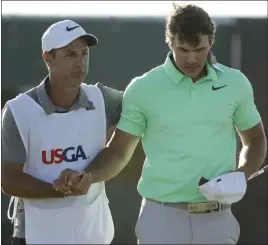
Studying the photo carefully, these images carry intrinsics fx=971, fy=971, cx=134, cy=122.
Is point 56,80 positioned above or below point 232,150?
above

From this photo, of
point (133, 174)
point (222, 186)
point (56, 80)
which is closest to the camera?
point (222, 186)

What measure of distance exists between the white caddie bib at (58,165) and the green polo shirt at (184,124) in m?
0.20

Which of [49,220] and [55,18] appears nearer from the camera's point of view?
[49,220]

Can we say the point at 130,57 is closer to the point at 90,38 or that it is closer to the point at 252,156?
the point at 90,38

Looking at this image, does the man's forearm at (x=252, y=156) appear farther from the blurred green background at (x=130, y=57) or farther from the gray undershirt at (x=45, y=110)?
the blurred green background at (x=130, y=57)

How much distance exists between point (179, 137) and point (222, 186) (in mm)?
259

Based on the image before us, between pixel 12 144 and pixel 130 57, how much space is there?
3.62m

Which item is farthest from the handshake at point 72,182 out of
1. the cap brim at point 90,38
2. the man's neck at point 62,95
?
the cap brim at point 90,38

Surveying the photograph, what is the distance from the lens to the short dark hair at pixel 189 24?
3.71 m

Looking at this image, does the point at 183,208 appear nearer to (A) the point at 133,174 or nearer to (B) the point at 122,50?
(A) the point at 133,174

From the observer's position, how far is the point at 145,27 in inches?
292

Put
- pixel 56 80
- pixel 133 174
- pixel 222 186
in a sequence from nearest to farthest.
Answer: pixel 222 186
pixel 56 80
pixel 133 174

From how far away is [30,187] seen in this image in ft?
12.6

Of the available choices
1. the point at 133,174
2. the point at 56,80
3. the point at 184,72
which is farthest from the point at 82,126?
the point at 133,174
